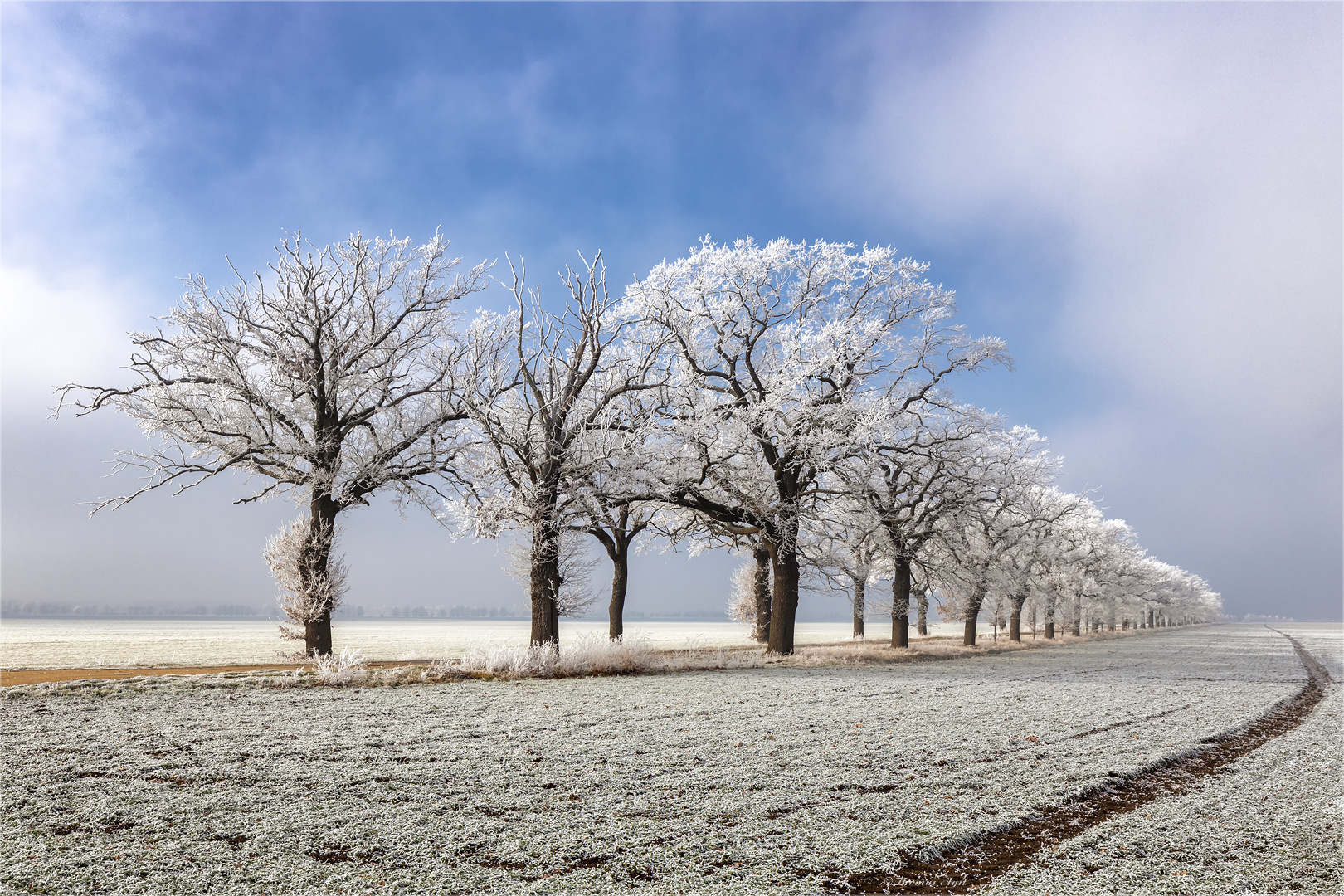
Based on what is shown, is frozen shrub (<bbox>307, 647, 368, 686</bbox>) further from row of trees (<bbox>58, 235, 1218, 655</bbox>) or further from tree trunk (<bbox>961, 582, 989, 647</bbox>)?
tree trunk (<bbox>961, 582, 989, 647</bbox>)

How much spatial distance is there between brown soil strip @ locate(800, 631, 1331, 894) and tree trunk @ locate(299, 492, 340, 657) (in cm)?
1887

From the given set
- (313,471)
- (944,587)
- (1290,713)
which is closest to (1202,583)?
(944,587)

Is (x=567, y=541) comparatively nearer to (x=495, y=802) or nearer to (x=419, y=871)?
(x=495, y=802)

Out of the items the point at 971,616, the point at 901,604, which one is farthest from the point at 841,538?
the point at 971,616

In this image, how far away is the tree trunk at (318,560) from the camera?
2047 centimetres

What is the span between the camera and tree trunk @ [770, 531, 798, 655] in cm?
2378

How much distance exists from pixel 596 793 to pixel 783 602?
17.9m

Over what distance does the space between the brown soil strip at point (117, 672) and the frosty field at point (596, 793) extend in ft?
10.3

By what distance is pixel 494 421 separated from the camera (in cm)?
2016

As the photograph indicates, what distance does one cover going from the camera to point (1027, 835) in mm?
6164

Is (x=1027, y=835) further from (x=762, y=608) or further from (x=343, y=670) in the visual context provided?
(x=762, y=608)

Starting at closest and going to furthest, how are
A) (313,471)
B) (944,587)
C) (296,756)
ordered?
(296,756)
(313,471)
(944,587)

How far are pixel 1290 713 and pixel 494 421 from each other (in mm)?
19140

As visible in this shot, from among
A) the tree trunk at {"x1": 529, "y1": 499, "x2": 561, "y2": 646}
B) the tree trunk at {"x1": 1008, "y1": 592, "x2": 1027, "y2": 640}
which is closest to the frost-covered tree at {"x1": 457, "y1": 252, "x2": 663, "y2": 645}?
the tree trunk at {"x1": 529, "y1": 499, "x2": 561, "y2": 646}
